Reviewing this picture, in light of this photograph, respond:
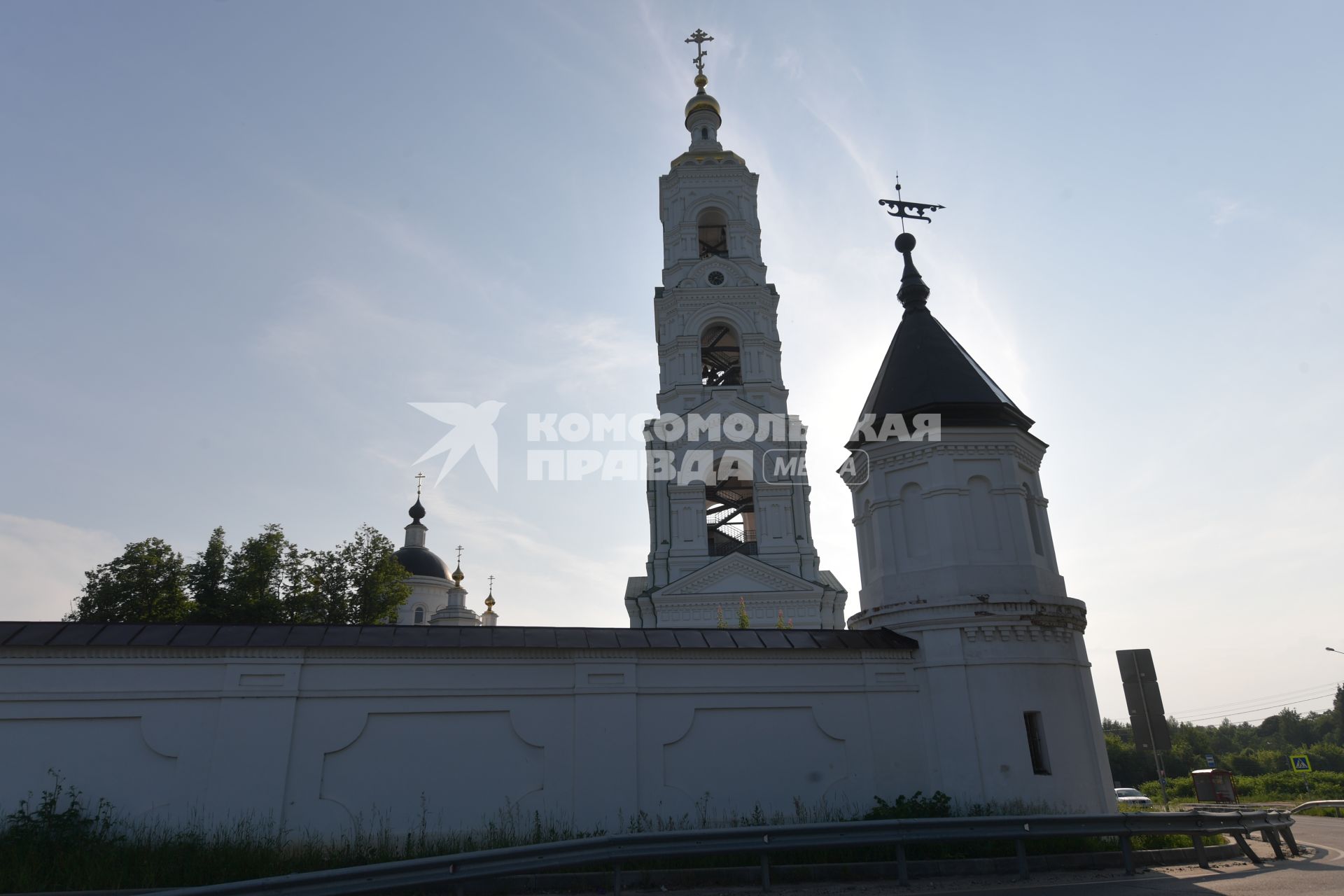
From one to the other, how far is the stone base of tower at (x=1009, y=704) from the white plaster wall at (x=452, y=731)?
1.44 ft

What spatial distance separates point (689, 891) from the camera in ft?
26.9

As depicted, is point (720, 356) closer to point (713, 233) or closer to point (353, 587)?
point (713, 233)

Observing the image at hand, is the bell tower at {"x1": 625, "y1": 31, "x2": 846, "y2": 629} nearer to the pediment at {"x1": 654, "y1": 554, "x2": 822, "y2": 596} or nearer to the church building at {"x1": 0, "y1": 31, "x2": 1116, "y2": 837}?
the pediment at {"x1": 654, "y1": 554, "x2": 822, "y2": 596}

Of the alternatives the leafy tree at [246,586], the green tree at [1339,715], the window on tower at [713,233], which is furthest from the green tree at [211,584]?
the green tree at [1339,715]

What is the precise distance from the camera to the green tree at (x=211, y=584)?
33.8m

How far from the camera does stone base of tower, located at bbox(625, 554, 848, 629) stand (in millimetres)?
29344

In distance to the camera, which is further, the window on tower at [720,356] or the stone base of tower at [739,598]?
the window on tower at [720,356]

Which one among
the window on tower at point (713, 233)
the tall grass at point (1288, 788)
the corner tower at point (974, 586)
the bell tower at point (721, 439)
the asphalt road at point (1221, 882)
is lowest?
the tall grass at point (1288, 788)

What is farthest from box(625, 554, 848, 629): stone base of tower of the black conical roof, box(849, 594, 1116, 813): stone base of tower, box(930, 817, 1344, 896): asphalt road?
box(930, 817, 1344, 896): asphalt road

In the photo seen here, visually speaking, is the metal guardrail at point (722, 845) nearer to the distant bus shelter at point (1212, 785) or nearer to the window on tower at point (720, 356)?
the distant bus shelter at point (1212, 785)

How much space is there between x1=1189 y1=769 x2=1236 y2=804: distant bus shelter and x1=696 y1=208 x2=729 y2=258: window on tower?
26.7 m

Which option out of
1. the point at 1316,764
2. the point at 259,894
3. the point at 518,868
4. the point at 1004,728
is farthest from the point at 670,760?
the point at 1316,764

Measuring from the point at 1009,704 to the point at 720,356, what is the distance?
26.7 meters

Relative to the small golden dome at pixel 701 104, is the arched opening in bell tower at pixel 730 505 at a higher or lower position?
lower
